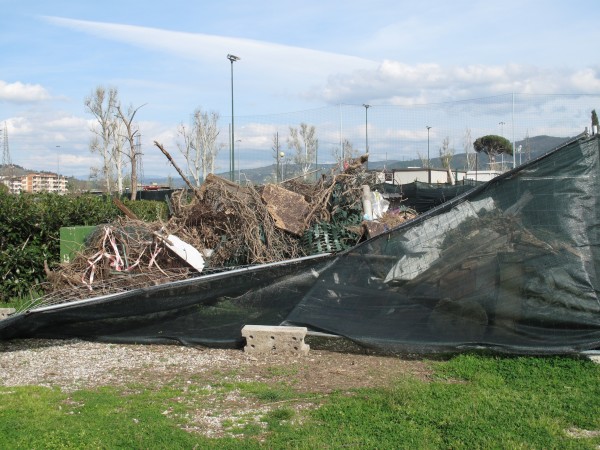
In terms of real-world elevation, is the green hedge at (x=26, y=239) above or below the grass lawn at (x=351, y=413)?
above

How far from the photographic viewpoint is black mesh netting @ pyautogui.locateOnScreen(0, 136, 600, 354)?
5414 mm

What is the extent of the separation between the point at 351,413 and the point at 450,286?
1839mm

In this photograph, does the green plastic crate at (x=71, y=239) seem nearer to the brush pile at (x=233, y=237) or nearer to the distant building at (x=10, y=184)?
the brush pile at (x=233, y=237)

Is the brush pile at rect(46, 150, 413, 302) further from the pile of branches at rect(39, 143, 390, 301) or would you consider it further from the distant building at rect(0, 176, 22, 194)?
the distant building at rect(0, 176, 22, 194)

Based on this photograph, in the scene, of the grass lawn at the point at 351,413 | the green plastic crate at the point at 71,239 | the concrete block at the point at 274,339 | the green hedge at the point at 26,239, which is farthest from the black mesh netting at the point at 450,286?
the green hedge at the point at 26,239

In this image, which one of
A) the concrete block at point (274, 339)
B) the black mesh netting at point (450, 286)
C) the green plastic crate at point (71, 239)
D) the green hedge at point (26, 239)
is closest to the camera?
the black mesh netting at point (450, 286)

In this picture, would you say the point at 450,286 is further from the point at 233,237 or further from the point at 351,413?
the point at 233,237

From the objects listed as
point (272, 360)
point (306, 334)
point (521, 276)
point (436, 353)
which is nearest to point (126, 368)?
point (272, 360)

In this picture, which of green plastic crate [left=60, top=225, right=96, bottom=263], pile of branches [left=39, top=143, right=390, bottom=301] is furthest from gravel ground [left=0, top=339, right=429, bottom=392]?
green plastic crate [left=60, top=225, right=96, bottom=263]

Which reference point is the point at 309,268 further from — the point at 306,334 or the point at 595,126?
the point at 595,126

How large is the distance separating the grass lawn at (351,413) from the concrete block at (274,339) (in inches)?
35.6

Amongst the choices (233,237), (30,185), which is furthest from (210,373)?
(30,185)

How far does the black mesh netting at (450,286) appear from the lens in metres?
5.41

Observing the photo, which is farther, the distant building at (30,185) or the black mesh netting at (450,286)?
the distant building at (30,185)
